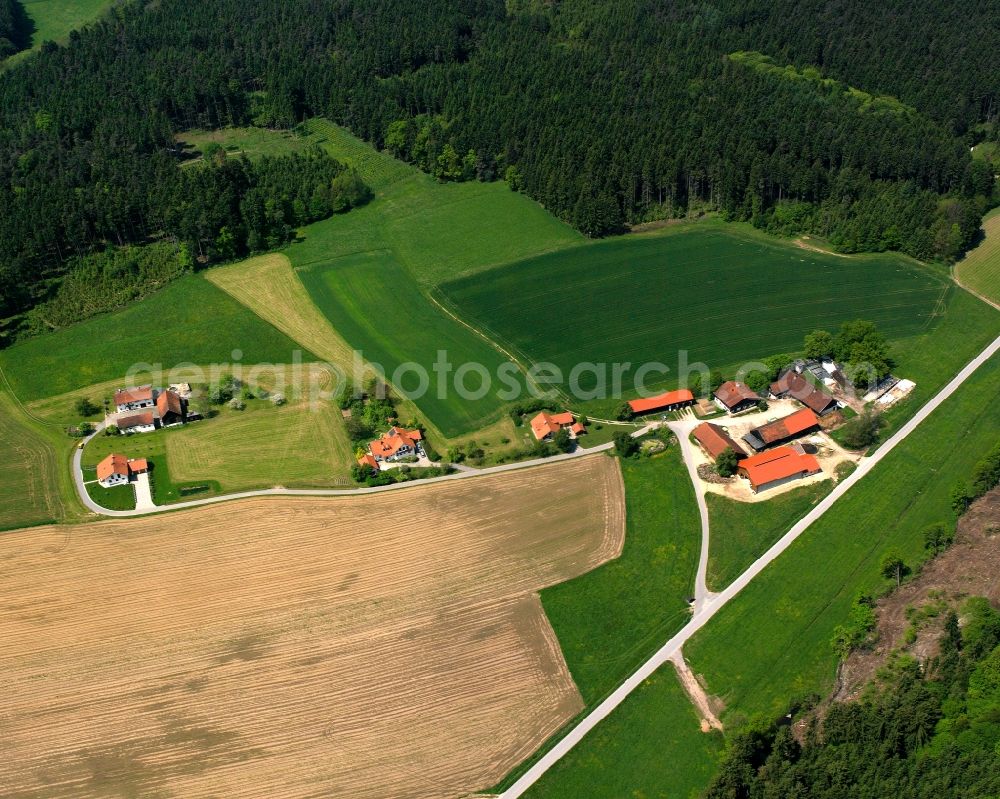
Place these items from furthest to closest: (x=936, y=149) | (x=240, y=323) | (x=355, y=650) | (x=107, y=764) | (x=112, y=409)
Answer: (x=936, y=149) < (x=240, y=323) < (x=112, y=409) < (x=355, y=650) < (x=107, y=764)

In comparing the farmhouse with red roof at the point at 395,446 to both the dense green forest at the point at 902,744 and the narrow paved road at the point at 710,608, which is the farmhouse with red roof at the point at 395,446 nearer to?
the narrow paved road at the point at 710,608

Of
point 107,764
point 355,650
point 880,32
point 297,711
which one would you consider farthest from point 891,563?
point 880,32

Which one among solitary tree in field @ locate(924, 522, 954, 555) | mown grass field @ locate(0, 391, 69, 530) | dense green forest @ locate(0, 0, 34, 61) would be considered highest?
dense green forest @ locate(0, 0, 34, 61)

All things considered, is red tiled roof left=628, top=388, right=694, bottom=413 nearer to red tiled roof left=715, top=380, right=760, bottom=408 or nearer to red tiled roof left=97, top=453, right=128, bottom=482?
red tiled roof left=715, top=380, right=760, bottom=408

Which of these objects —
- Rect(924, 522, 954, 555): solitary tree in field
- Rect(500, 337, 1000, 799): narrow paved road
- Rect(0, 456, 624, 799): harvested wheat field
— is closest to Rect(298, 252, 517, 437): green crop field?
Rect(0, 456, 624, 799): harvested wheat field

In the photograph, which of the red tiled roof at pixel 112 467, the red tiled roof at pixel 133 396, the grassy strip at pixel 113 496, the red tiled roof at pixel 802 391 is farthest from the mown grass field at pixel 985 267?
the red tiled roof at pixel 112 467

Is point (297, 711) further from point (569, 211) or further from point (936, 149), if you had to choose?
point (936, 149)
